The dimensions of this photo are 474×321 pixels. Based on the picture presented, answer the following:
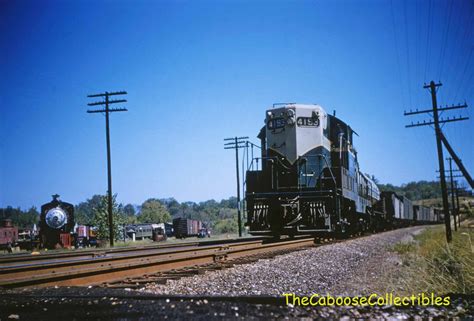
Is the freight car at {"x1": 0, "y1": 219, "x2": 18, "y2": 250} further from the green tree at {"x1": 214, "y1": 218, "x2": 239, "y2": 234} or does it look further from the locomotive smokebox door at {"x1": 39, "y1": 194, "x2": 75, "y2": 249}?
the green tree at {"x1": 214, "y1": 218, "x2": 239, "y2": 234}

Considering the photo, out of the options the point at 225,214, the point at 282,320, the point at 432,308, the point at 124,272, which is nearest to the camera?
the point at 282,320

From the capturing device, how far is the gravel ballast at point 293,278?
5563 millimetres

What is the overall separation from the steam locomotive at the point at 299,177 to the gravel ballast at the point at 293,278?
3574 mm

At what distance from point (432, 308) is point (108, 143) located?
25.3 m

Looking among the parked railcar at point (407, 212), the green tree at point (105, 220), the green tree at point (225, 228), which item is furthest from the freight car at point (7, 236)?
the green tree at point (225, 228)

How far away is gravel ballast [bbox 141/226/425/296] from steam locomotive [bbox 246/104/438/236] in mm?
3574

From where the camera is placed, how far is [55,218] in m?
28.4

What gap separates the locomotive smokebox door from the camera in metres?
28.3

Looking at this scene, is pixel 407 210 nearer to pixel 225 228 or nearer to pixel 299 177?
pixel 299 177

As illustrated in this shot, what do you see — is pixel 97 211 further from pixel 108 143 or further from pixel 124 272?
pixel 124 272

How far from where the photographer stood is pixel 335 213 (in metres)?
13.3

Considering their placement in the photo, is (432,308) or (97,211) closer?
(432,308)

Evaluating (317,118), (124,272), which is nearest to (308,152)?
(317,118)

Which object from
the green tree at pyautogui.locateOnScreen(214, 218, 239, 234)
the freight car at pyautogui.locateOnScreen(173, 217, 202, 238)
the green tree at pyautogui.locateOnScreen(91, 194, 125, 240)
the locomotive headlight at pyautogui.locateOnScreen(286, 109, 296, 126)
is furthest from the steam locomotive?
the green tree at pyautogui.locateOnScreen(214, 218, 239, 234)
